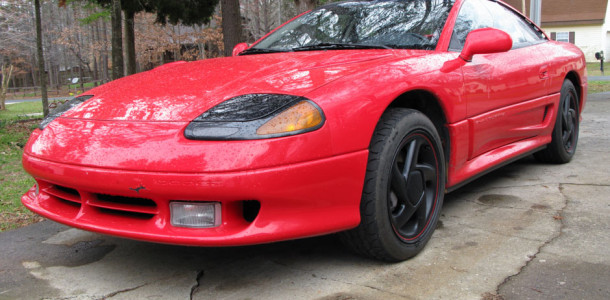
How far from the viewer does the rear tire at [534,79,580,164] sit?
4062 mm

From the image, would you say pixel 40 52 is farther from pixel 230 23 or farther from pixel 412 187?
pixel 412 187

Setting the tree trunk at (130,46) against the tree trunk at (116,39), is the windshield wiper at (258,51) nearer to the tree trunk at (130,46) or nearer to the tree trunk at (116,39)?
the tree trunk at (116,39)

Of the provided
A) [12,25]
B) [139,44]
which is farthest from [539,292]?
[12,25]

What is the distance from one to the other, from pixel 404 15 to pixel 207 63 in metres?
1.22

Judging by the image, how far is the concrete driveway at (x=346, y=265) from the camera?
6.78 feet

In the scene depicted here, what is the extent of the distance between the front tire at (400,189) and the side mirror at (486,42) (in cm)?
57

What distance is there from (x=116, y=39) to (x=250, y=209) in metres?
7.44

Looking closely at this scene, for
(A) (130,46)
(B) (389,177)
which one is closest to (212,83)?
(B) (389,177)

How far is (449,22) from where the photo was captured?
303cm

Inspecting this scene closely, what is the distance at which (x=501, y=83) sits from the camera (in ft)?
10.1

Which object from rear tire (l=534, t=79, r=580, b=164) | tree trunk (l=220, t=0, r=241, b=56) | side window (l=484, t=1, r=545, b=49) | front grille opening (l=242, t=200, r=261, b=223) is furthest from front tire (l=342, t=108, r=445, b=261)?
tree trunk (l=220, t=0, r=241, b=56)

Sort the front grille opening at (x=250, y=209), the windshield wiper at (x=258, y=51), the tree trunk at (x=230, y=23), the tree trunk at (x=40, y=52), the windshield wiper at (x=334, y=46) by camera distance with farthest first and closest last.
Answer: the tree trunk at (x=40, y=52) < the tree trunk at (x=230, y=23) < the windshield wiper at (x=258, y=51) < the windshield wiper at (x=334, y=46) < the front grille opening at (x=250, y=209)

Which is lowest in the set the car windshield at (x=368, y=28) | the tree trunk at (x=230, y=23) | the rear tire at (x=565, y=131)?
the rear tire at (x=565, y=131)

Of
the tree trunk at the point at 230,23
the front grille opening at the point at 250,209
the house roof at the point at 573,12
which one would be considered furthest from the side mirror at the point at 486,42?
the house roof at the point at 573,12
